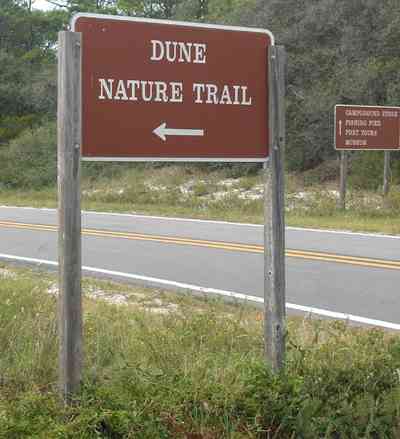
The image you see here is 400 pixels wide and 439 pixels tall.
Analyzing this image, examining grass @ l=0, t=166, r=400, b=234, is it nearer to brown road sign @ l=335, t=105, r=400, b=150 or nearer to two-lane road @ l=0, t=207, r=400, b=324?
brown road sign @ l=335, t=105, r=400, b=150

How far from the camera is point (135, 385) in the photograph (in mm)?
4320

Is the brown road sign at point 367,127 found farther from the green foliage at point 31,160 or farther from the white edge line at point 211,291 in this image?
the green foliage at point 31,160

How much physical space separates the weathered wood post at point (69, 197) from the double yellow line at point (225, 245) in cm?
767

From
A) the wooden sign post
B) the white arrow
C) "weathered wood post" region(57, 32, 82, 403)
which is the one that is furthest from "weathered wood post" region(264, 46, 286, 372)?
"weathered wood post" region(57, 32, 82, 403)

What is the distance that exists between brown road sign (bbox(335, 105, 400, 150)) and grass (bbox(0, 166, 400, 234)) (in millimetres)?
1382

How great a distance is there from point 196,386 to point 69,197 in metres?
1.23

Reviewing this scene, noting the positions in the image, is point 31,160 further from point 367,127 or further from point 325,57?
point 367,127

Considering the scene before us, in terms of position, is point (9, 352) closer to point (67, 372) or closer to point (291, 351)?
point (67, 372)

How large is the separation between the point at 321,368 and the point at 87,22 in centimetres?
241

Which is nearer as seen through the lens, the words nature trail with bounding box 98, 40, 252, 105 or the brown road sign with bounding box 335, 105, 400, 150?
the words nature trail with bounding box 98, 40, 252, 105

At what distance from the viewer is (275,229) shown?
479cm

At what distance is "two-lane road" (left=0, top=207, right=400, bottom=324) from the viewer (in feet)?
31.0

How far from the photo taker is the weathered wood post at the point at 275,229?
479cm

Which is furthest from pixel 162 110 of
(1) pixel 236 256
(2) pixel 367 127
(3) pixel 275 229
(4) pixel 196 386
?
(2) pixel 367 127
